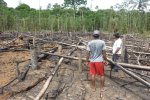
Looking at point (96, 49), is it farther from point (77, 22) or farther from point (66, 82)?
point (77, 22)

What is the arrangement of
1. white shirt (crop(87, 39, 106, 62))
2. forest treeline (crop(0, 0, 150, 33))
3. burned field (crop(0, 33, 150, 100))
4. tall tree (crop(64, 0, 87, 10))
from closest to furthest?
burned field (crop(0, 33, 150, 100)) < white shirt (crop(87, 39, 106, 62)) < forest treeline (crop(0, 0, 150, 33)) < tall tree (crop(64, 0, 87, 10))

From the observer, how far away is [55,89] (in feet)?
24.7

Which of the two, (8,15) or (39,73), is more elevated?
(8,15)

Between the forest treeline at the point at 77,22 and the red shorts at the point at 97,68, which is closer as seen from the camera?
the red shorts at the point at 97,68

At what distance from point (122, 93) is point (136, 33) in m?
16.3

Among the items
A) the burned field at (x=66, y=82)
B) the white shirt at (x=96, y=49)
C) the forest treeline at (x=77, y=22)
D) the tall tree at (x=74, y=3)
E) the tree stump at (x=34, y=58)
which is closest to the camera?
the burned field at (x=66, y=82)

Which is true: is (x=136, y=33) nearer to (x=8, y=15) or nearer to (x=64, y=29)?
(x=64, y=29)

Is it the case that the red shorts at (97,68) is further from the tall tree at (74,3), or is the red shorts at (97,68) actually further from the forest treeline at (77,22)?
the tall tree at (74,3)

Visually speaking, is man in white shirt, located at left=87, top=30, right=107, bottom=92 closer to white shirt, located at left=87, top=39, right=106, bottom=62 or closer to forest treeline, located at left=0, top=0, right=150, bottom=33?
white shirt, located at left=87, top=39, right=106, bottom=62

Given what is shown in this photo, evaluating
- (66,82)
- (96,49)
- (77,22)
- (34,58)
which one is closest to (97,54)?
(96,49)

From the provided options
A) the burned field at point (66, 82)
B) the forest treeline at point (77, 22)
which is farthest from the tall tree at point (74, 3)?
the burned field at point (66, 82)

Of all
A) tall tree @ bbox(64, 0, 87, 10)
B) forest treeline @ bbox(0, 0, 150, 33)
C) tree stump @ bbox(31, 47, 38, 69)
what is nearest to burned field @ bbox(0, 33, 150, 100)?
tree stump @ bbox(31, 47, 38, 69)

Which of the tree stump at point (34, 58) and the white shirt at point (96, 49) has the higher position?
the white shirt at point (96, 49)

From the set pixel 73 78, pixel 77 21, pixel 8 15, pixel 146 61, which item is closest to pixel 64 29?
pixel 77 21
